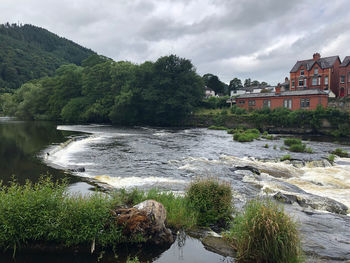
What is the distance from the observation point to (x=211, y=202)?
962cm

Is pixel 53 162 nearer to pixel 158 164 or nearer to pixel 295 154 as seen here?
pixel 158 164

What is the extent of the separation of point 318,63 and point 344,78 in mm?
6638

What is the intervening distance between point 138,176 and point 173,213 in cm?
792

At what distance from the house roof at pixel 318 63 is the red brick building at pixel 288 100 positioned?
13.7 metres

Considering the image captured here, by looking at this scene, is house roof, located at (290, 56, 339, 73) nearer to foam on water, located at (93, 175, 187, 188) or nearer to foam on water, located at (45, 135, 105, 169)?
foam on water, located at (45, 135, 105, 169)

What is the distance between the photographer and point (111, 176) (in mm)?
16391

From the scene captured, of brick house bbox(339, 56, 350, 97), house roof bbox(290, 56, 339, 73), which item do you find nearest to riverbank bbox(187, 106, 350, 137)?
brick house bbox(339, 56, 350, 97)

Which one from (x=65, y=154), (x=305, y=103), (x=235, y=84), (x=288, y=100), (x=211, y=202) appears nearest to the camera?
(x=211, y=202)

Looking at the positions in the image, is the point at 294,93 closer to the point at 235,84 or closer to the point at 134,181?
the point at 134,181

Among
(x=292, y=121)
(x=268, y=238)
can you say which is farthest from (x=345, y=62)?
(x=268, y=238)

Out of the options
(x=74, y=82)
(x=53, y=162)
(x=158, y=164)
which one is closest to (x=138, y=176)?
(x=158, y=164)

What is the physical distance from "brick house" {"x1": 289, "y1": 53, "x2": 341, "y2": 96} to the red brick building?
11.7 meters

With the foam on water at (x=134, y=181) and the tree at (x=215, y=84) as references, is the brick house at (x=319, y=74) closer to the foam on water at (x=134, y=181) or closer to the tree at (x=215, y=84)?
the tree at (x=215, y=84)

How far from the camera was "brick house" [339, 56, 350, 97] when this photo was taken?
60438 mm
